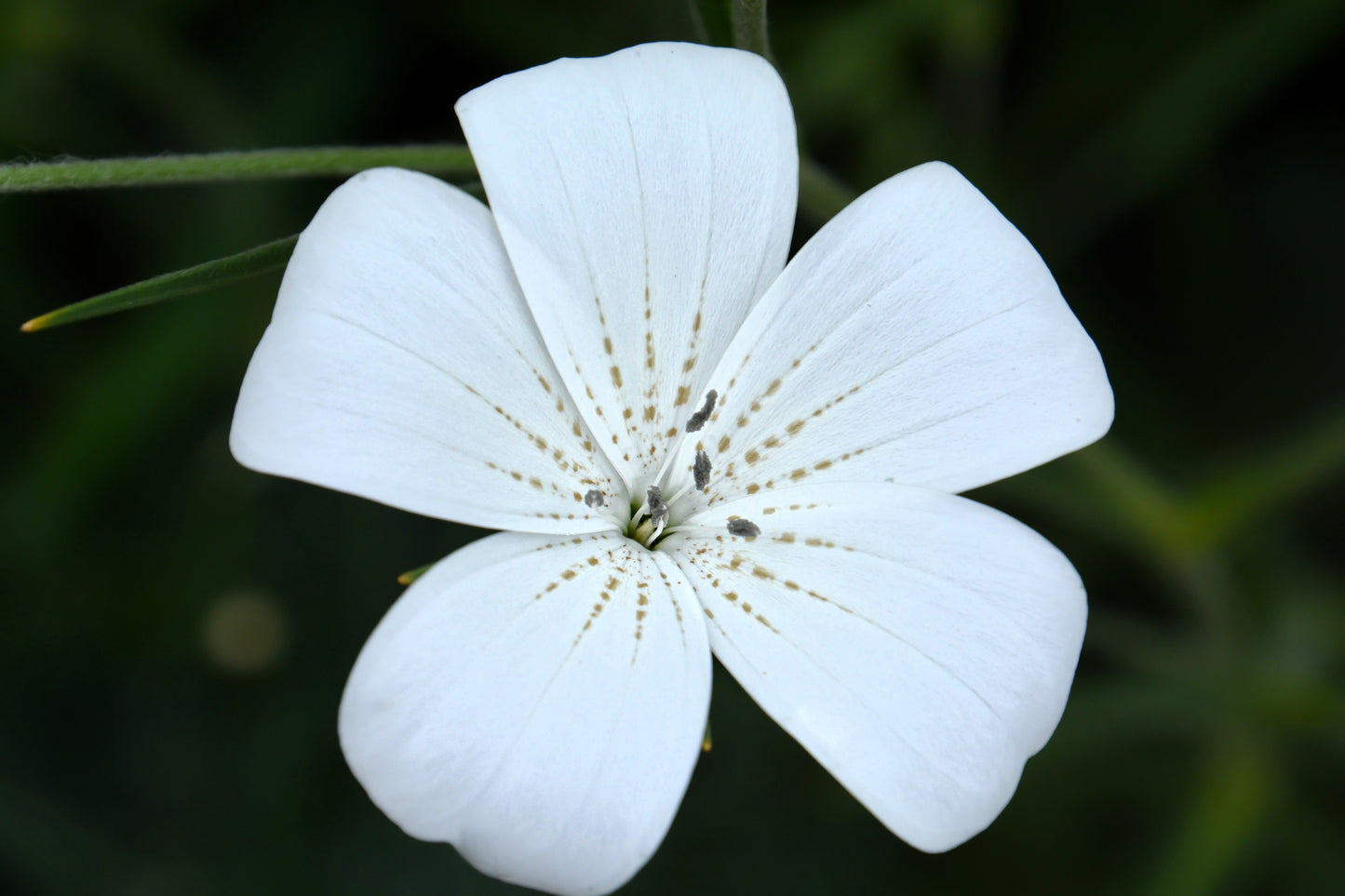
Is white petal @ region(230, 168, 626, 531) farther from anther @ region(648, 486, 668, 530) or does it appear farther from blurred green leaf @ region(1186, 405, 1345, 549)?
blurred green leaf @ region(1186, 405, 1345, 549)

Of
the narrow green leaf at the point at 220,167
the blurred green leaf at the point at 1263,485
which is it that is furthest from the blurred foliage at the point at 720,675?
the narrow green leaf at the point at 220,167

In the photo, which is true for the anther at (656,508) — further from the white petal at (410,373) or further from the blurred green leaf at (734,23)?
the blurred green leaf at (734,23)

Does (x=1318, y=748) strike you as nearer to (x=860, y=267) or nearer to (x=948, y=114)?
(x=948, y=114)

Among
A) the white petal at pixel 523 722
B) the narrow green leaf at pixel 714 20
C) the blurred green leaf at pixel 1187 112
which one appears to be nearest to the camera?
the white petal at pixel 523 722

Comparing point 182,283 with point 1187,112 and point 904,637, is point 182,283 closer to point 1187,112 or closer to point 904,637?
point 904,637

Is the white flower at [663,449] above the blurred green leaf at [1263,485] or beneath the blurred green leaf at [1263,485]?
above

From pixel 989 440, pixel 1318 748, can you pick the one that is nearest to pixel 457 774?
pixel 989 440
